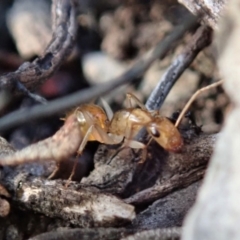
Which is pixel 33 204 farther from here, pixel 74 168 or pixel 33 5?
pixel 33 5

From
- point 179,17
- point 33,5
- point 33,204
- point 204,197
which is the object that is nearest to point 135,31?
point 179,17

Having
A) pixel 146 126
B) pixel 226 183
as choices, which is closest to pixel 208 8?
pixel 146 126

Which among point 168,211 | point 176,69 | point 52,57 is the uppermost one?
point 52,57

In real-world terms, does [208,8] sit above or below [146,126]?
above

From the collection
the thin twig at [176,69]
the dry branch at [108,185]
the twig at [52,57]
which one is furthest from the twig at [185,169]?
the twig at [52,57]

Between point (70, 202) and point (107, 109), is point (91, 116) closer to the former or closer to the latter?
point (107, 109)

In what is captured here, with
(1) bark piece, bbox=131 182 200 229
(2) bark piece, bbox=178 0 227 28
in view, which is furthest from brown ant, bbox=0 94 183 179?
(2) bark piece, bbox=178 0 227 28
